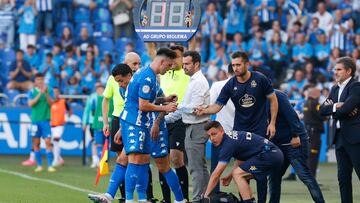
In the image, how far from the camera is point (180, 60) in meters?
16.8

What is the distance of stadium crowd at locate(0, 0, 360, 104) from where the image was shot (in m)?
31.2

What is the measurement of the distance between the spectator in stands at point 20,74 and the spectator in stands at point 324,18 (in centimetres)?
858

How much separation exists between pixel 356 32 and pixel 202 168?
17758mm

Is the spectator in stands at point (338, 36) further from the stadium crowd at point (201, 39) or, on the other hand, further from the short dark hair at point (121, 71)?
the short dark hair at point (121, 71)

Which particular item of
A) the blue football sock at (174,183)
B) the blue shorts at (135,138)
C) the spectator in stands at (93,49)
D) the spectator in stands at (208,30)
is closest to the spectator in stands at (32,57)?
the spectator in stands at (93,49)

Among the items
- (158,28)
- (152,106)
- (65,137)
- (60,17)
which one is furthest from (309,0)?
(152,106)

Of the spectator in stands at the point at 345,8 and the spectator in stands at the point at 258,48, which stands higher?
the spectator in stands at the point at 345,8

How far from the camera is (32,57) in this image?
31.9m

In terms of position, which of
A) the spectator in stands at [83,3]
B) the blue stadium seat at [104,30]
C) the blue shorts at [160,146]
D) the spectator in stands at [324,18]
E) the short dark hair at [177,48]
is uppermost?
the spectator in stands at [83,3]

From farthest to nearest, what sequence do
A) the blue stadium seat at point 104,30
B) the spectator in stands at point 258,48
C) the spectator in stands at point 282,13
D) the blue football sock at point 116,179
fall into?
the spectator in stands at point 282,13
the blue stadium seat at point 104,30
the spectator in stands at point 258,48
the blue football sock at point 116,179

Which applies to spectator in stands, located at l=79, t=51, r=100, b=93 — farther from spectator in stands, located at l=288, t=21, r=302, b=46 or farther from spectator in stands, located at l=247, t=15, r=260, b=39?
spectator in stands, located at l=288, t=21, r=302, b=46

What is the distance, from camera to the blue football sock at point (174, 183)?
15477mm

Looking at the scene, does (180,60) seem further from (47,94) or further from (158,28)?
(47,94)

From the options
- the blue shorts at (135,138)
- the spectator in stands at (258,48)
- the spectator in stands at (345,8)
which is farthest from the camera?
the spectator in stands at (345,8)
